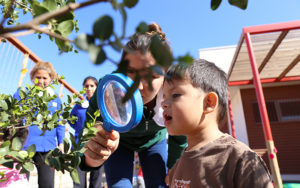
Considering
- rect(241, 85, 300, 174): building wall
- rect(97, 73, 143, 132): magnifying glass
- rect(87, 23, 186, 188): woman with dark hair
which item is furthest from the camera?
rect(241, 85, 300, 174): building wall

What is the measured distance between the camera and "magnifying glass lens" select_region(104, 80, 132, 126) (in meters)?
1.05

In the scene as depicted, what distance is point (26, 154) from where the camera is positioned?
91 centimetres

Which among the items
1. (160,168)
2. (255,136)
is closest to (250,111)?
(255,136)

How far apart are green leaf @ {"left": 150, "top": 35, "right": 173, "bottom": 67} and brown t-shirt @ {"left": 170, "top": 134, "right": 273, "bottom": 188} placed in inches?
39.0

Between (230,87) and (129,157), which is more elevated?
(230,87)

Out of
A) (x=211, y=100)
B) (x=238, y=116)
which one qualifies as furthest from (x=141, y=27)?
(x=238, y=116)

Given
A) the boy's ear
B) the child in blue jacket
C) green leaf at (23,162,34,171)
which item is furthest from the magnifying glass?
the child in blue jacket

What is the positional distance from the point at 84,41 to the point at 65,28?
234 millimetres

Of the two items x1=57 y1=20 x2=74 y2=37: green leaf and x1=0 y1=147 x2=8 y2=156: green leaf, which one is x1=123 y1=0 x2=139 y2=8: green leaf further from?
x1=0 y1=147 x2=8 y2=156: green leaf

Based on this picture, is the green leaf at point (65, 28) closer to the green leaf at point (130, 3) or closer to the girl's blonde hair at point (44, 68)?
the green leaf at point (130, 3)

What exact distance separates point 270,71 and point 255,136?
9.02 feet

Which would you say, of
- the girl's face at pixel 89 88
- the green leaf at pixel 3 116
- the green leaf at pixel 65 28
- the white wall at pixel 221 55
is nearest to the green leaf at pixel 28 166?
the green leaf at pixel 3 116

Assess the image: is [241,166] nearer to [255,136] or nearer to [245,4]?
[245,4]

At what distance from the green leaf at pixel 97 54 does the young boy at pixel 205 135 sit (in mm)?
905
